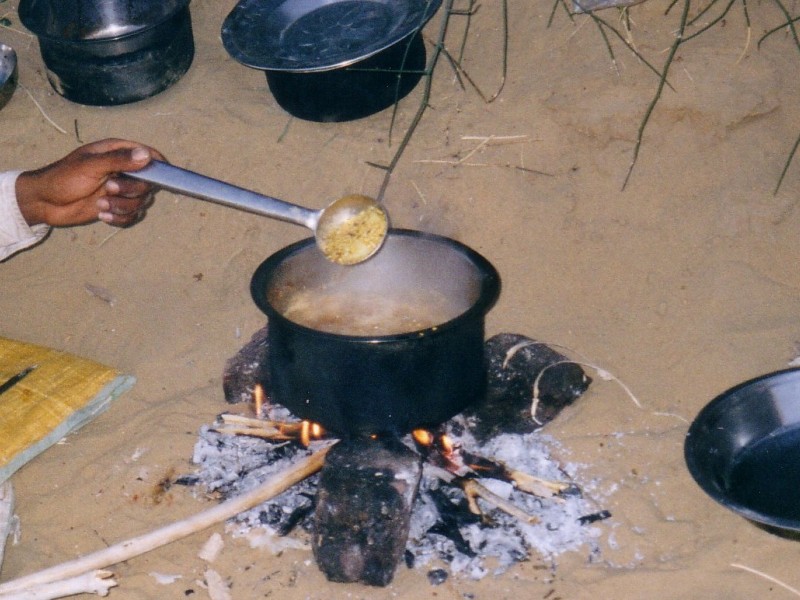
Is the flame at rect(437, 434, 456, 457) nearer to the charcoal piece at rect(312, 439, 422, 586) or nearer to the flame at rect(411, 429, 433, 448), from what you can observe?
the flame at rect(411, 429, 433, 448)

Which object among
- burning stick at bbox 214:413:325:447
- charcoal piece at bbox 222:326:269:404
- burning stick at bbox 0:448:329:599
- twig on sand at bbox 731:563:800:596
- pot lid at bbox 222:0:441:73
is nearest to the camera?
twig on sand at bbox 731:563:800:596

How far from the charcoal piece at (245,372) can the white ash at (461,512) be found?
0.20 meters

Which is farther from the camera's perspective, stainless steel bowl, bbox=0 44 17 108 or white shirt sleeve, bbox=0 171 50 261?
stainless steel bowl, bbox=0 44 17 108

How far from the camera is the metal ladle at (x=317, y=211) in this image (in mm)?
2352

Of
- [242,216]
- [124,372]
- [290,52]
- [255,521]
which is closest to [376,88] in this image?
[290,52]

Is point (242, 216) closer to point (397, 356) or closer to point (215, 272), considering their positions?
point (215, 272)

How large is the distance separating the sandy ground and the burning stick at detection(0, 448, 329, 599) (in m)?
0.07

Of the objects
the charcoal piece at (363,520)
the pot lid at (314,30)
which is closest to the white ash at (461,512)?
the charcoal piece at (363,520)

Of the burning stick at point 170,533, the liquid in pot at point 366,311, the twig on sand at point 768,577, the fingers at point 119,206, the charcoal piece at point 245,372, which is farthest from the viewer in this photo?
the charcoal piece at point 245,372

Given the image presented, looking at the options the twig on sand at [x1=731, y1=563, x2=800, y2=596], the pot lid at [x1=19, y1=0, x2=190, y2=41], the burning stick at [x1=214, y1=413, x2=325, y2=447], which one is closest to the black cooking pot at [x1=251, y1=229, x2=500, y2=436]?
the burning stick at [x1=214, y1=413, x2=325, y2=447]

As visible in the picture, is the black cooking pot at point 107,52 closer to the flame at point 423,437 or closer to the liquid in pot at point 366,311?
the liquid in pot at point 366,311

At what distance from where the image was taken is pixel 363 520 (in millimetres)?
2402

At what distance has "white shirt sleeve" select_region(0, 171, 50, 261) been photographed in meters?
2.87

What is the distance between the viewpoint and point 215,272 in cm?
378
